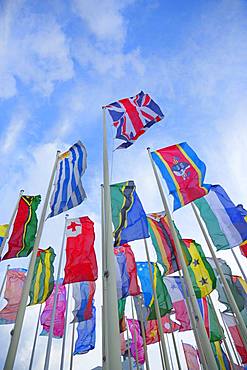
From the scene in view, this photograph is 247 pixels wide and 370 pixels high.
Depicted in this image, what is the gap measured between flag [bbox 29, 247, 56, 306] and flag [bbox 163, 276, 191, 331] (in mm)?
7069

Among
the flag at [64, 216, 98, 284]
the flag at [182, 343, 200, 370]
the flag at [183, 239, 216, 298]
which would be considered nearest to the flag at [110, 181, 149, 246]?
the flag at [64, 216, 98, 284]

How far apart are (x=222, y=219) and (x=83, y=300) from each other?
Result: 9.34 m

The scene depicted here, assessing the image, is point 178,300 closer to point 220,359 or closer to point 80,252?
point 80,252

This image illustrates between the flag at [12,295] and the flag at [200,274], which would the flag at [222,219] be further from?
the flag at [12,295]

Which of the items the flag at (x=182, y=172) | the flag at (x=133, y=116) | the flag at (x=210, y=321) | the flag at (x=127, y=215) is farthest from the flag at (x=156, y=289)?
the flag at (x=133, y=116)

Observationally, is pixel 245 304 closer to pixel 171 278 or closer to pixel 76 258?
pixel 171 278

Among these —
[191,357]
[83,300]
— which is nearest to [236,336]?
[191,357]

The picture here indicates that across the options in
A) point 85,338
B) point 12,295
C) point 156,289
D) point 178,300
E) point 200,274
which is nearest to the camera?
point 200,274

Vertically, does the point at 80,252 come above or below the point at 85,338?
above

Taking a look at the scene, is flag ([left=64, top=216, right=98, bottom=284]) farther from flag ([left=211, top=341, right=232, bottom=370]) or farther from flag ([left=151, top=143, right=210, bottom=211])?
flag ([left=211, top=341, right=232, bottom=370])

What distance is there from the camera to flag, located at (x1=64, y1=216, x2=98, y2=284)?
424 inches

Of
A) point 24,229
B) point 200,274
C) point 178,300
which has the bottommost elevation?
point 178,300

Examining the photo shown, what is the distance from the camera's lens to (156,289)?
1399 centimetres

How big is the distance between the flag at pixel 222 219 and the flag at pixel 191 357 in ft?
51.8
